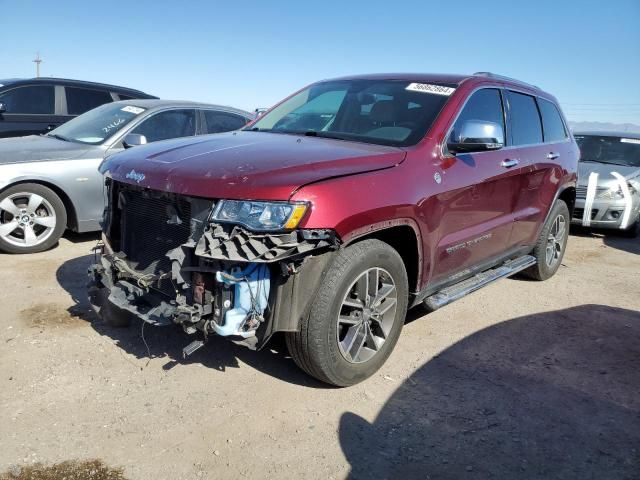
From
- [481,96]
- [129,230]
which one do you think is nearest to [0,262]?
[129,230]

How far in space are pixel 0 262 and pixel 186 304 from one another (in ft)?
11.0

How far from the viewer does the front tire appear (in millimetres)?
2939

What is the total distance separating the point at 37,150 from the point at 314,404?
4330mm

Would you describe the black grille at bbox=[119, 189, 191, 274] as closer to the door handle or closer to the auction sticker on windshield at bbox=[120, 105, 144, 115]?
the door handle

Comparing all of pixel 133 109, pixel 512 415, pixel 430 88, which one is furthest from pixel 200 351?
pixel 133 109

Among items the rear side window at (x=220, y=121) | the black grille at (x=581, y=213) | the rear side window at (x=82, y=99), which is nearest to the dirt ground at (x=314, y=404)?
the rear side window at (x=220, y=121)

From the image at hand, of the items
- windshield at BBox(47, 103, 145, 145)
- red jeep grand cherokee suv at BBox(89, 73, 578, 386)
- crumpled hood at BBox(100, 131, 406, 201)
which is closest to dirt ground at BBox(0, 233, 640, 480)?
red jeep grand cherokee suv at BBox(89, 73, 578, 386)

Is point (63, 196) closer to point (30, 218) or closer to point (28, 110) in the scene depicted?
point (30, 218)

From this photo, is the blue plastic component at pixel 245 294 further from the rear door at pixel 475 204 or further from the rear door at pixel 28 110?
the rear door at pixel 28 110

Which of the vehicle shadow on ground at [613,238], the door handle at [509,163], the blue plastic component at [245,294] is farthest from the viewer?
the vehicle shadow on ground at [613,238]

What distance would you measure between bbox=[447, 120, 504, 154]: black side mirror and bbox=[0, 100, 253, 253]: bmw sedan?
9.95ft

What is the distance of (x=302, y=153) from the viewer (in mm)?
3223

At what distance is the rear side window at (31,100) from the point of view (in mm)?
7883

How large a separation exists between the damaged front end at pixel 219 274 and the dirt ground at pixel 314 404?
0.49m
